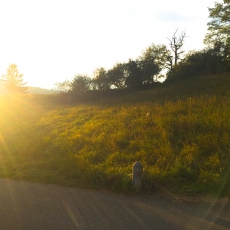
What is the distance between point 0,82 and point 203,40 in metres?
50.4

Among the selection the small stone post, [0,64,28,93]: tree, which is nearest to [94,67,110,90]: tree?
[0,64,28,93]: tree

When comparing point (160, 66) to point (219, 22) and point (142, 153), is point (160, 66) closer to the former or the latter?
point (219, 22)

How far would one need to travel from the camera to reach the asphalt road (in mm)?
4543

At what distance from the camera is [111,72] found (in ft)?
163

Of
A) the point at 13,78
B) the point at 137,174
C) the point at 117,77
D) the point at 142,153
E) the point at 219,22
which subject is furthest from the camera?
the point at 13,78

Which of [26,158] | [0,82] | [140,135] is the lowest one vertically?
[26,158]

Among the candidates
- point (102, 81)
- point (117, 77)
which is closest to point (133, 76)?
point (117, 77)

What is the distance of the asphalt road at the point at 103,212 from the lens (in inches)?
179

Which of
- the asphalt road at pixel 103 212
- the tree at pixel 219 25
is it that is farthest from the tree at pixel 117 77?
the asphalt road at pixel 103 212

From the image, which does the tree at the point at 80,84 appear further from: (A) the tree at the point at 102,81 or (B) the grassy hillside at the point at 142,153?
(B) the grassy hillside at the point at 142,153

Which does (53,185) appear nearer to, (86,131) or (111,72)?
(86,131)

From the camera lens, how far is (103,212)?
510 centimetres

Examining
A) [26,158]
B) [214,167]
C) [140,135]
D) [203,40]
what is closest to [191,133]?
[140,135]

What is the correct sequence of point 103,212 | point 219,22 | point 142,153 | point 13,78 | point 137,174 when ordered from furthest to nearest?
1. point 13,78
2. point 219,22
3. point 142,153
4. point 137,174
5. point 103,212
